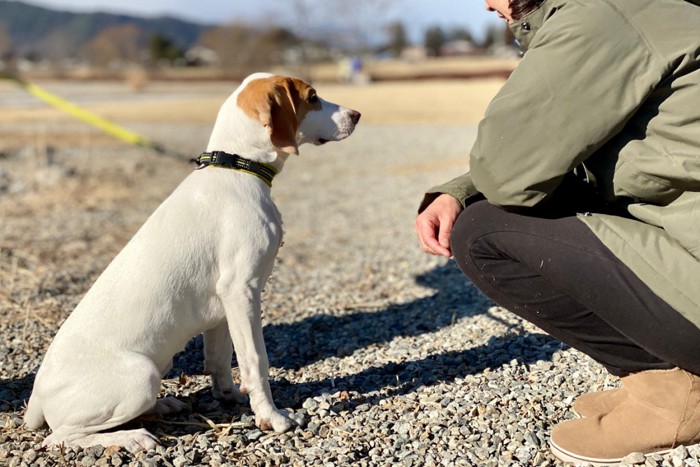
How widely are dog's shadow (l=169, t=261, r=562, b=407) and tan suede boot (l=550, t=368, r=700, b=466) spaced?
0.88 m

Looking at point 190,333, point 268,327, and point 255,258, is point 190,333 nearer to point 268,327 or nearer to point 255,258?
point 255,258

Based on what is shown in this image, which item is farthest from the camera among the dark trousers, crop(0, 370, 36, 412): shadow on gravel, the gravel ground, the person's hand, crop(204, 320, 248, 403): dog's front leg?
crop(0, 370, 36, 412): shadow on gravel

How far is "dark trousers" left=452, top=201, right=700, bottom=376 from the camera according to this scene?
2.44m

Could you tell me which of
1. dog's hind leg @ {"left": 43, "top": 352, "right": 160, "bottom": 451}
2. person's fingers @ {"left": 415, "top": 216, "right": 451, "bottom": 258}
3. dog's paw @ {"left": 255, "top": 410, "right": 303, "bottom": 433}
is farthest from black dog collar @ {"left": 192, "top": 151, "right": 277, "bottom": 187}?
dog's paw @ {"left": 255, "top": 410, "right": 303, "bottom": 433}

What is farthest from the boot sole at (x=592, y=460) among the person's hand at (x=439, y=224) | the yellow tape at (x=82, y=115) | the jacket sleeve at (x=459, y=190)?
the yellow tape at (x=82, y=115)

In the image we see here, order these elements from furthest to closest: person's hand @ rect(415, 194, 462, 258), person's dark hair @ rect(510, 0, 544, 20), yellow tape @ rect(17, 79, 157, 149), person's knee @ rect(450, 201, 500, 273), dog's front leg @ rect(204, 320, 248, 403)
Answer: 1. yellow tape @ rect(17, 79, 157, 149)
2. dog's front leg @ rect(204, 320, 248, 403)
3. person's hand @ rect(415, 194, 462, 258)
4. person's knee @ rect(450, 201, 500, 273)
5. person's dark hair @ rect(510, 0, 544, 20)

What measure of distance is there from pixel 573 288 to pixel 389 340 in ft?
5.69

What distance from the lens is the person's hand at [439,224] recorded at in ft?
9.92

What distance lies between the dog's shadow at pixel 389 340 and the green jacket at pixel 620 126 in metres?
1.30

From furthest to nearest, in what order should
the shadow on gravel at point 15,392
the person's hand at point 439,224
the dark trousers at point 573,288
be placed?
the shadow on gravel at point 15,392
the person's hand at point 439,224
the dark trousers at point 573,288

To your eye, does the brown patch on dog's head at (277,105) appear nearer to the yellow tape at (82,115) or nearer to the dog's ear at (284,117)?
the dog's ear at (284,117)

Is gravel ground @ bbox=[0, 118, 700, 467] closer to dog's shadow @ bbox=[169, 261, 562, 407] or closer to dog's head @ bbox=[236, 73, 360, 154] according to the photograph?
→ dog's shadow @ bbox=[169, 261, 562, 407]

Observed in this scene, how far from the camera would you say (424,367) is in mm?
3650

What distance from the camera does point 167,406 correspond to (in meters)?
3.26
